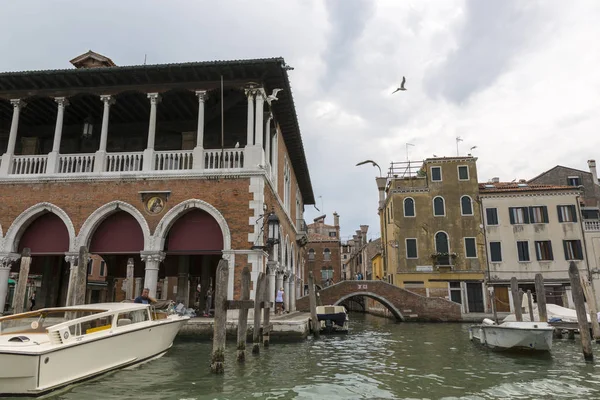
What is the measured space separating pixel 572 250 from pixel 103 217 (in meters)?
23.8

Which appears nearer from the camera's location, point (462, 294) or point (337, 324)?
point (337, 324)

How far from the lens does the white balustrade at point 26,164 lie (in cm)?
1408

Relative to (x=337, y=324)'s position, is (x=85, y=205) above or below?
above

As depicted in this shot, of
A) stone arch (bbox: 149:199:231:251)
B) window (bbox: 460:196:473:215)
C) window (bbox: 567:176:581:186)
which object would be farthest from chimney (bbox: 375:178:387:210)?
stone arch (bbox: 149:199:231:251)

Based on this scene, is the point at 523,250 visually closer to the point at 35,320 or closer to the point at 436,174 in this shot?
the point at 436,174

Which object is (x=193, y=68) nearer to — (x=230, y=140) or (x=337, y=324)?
(x=230, y=140)

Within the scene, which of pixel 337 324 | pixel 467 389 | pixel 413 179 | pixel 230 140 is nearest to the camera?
pixel 467 389

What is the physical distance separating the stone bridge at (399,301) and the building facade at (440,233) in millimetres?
2824

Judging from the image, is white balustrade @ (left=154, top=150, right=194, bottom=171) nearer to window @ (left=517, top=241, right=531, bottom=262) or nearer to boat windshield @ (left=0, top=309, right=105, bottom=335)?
boat windshield @ (left=0, top=309, right=105, bottom=335)

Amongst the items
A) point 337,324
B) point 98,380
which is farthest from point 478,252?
point 98,380

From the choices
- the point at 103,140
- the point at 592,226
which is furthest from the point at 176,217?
the point at 592,226

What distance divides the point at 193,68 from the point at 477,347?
1155 centimetres

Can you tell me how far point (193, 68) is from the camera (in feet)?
43.5

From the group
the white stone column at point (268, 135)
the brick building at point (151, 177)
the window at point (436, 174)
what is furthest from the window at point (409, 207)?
the white stone column at point (268, 135)
